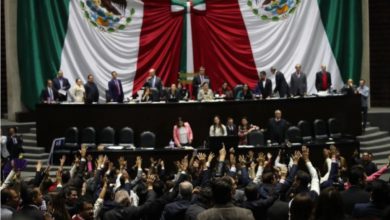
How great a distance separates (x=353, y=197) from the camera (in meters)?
9.05

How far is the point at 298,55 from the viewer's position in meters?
28.3

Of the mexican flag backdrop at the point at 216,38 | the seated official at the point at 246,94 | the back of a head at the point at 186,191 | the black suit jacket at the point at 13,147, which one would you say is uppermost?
the mexican flag backdrop at the point at 216,38

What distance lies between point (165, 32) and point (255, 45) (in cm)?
302

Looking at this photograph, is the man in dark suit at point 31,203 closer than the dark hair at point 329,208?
No

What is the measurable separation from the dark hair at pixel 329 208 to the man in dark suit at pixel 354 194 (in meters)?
2.38

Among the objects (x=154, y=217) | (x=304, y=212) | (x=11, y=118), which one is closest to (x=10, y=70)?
(x=11, y=118)

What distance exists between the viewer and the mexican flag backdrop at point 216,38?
28.1 meters

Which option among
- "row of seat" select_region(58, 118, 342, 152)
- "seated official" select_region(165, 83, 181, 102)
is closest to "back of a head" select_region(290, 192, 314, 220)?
"row of seat" select_region(58, 118, 342, 152)

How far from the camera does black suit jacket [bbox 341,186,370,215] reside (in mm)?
9008

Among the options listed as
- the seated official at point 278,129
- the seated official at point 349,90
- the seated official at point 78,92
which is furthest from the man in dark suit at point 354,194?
the seated official at point 78,92

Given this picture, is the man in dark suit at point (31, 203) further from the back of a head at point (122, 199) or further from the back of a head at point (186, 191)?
the back of a head at point (186, 191)

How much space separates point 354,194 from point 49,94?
55.2 ft

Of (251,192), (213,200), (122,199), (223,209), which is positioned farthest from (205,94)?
(223,209)

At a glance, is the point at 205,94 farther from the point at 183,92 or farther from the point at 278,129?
the point at 278,129
